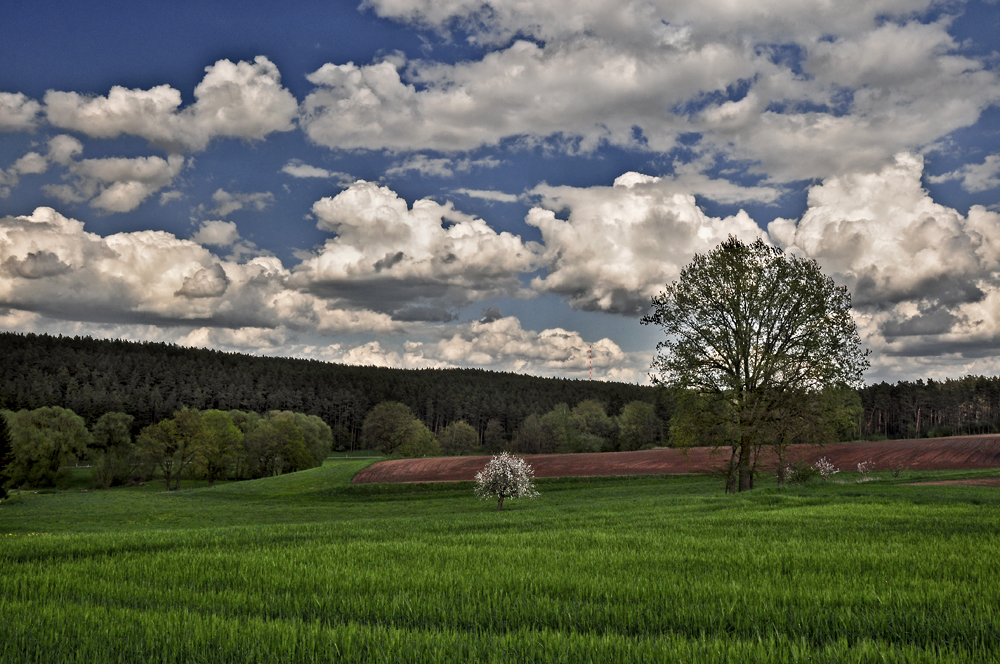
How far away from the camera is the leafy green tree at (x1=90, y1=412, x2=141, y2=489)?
98.6m

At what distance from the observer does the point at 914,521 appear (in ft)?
47.3

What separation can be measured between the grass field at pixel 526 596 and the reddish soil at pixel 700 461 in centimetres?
3038

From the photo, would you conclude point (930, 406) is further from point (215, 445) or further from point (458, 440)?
point (215, 445)

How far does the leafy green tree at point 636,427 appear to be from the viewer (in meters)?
130

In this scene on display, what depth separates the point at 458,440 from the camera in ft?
460

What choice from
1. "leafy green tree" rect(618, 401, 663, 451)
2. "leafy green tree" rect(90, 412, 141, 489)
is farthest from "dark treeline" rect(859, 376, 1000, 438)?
"leafy green tree" rect(90, 412, 141, 489)

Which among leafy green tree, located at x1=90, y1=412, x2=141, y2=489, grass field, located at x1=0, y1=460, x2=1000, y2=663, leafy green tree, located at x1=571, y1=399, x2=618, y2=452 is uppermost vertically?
grass field, located at x1=0, y1=460, x2=1000, y2=663

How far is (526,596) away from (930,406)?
19235cm

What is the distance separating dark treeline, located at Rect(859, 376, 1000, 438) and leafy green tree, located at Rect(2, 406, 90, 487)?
550 feet

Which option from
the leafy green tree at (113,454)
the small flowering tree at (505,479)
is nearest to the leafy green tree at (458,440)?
the leafy green tree at (113,454)

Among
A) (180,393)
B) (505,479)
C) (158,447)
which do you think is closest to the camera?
(505,479)

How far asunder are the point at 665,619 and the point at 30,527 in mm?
49888

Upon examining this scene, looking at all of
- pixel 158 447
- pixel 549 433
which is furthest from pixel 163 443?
pixel 549 433

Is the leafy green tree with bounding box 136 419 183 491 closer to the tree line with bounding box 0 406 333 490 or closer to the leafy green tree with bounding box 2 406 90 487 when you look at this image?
the tree line with bounding box 0 406 333 490
